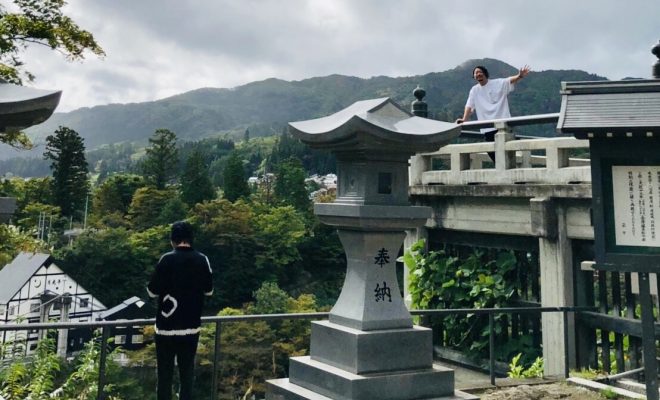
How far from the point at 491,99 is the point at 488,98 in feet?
0.18

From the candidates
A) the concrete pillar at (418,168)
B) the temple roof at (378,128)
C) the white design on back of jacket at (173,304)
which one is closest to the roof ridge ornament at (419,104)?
the concrete pillar at (418,168)

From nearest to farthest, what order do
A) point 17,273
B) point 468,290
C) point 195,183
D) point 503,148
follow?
point 503,148 < point 468,290 < point 17,273 < point 195,183

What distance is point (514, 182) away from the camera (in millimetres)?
8539

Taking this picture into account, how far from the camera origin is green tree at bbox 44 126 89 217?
48906mm

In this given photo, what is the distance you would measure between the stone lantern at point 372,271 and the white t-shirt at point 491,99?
3.89m

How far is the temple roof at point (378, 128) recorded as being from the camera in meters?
4.76

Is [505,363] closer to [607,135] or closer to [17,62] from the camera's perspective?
[607,135]

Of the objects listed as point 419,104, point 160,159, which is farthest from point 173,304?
point 160,159

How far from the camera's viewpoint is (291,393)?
203 inches

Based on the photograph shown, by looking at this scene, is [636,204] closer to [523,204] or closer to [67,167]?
[523,204]

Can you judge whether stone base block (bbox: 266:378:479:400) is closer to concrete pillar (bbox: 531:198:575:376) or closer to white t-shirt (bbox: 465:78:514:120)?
concrete pillar (bbox: 531:198:575:376)

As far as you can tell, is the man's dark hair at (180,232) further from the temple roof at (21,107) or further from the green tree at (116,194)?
the green tree at (116,194)

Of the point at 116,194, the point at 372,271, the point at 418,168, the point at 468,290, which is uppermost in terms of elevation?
the point at 116,194

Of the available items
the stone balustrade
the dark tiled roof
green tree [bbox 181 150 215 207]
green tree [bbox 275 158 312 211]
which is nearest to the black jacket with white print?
the stone balustrade
